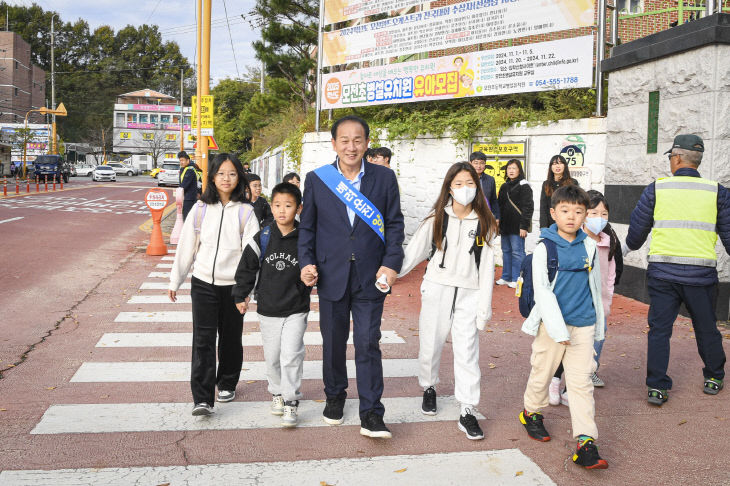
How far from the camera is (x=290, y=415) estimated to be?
4.50 meters

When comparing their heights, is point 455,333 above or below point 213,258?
below

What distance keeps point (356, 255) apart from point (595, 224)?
1.79 metres

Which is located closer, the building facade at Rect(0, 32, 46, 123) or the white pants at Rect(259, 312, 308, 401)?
the white pants at Rect(259, 312, 308, 401)

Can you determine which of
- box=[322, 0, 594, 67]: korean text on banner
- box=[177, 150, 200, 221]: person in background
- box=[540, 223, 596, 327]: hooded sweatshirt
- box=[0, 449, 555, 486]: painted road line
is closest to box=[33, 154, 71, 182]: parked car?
box=[322, 0, 594, 67]: korean text on banner

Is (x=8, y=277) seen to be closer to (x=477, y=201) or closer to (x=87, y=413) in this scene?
(x=87, y=413)

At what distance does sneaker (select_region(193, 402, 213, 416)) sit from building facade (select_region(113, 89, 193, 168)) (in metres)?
101

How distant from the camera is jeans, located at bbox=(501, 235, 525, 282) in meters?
10.1

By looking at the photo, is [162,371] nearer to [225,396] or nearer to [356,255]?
[225,396]

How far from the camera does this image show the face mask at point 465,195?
450 centimetres

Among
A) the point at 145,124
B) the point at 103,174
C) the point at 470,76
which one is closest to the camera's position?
the point at 470,76

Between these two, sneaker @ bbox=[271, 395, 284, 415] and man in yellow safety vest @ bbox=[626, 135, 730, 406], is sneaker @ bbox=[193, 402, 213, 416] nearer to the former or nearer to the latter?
sneaker @ bbox=[271, 395, 284, 415]

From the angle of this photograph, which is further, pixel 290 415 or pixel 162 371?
pixel 162 371

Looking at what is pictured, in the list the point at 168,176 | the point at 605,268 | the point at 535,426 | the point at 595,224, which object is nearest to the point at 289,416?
the point at 535,426

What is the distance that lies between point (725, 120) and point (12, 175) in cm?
6593
